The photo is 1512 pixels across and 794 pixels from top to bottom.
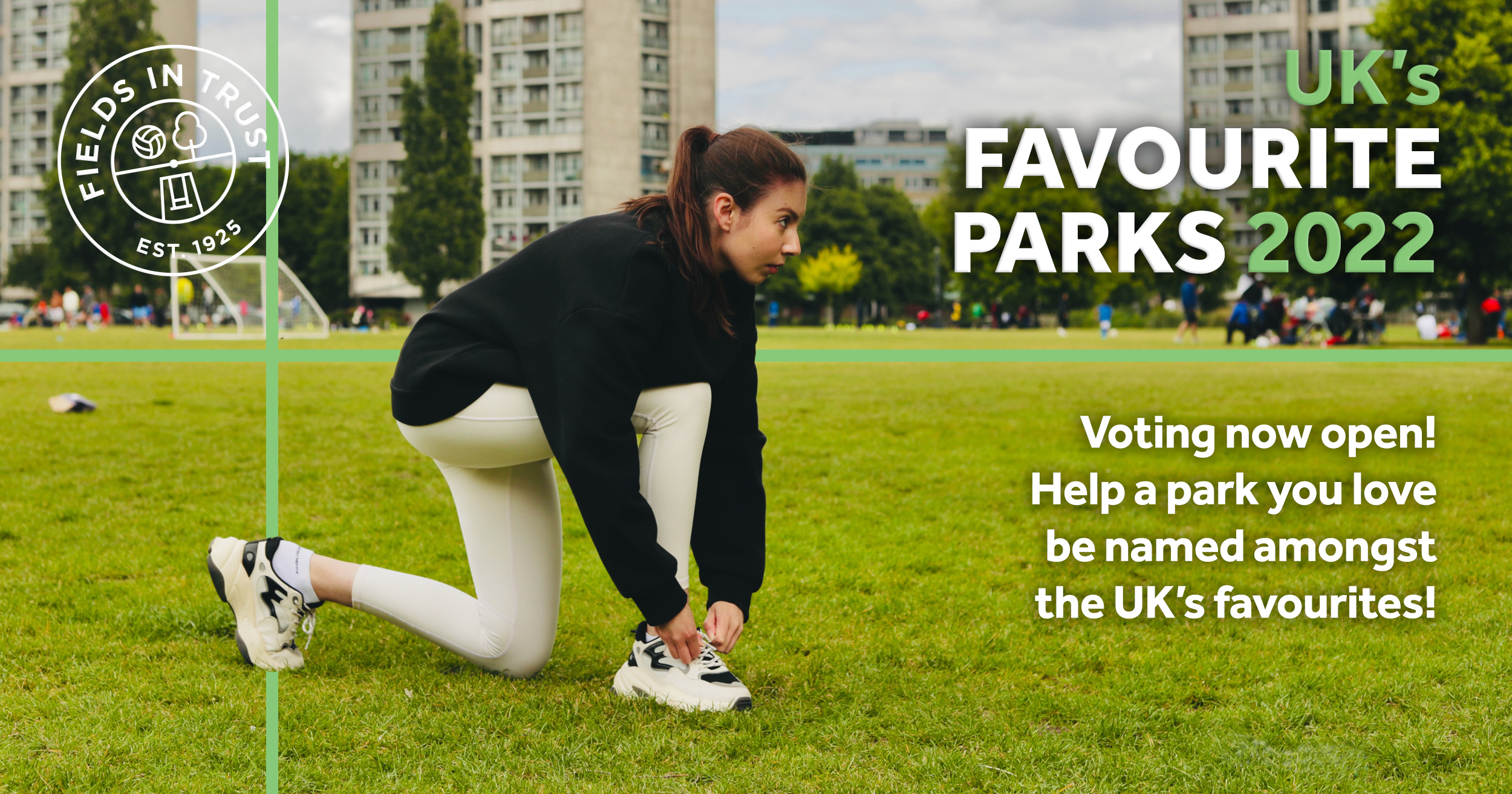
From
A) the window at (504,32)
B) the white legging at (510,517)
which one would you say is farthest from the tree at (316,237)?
the white legging at (510,517)

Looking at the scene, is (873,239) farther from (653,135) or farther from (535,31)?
(535,31)

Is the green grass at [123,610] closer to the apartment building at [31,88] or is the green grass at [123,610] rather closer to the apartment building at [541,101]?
the apartment building at [31,88]

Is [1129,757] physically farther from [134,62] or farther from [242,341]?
[134,62]

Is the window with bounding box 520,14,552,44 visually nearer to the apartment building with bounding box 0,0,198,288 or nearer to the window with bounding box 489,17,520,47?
the window with bounding box 489,17,520,47

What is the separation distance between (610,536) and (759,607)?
2.01 meters

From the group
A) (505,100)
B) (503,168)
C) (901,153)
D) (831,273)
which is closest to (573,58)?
(505,100)

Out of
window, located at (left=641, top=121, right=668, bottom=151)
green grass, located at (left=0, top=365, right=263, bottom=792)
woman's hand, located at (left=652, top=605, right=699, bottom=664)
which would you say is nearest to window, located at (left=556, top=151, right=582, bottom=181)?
window, located at (left=641, top=121, right=668, bottom=151)

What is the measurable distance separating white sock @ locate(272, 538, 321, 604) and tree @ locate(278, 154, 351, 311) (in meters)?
83.8

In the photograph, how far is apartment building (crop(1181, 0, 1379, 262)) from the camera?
10556 cm

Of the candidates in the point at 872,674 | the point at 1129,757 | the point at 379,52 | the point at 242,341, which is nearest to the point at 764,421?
the point at 872,674

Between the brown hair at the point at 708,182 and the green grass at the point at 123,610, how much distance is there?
65.6 inches

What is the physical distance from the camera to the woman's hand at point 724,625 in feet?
11.3

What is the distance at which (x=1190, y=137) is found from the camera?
509 inches

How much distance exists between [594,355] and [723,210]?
0.50 m
